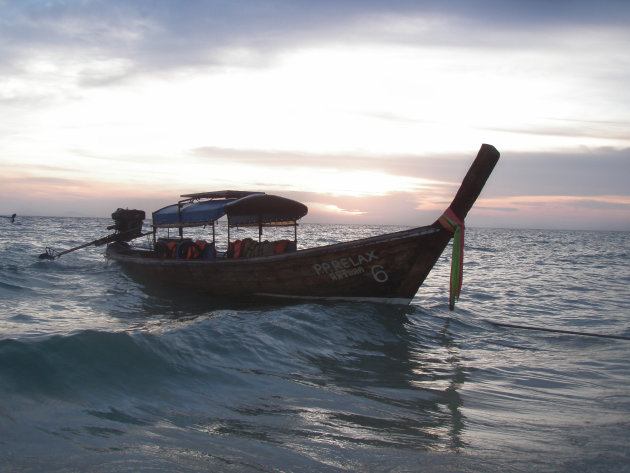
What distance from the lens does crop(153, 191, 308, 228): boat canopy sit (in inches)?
469

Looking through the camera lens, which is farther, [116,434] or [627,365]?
[627,365]

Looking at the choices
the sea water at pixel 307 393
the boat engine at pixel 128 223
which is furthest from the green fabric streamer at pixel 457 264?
the boat engine at pixel 128 223

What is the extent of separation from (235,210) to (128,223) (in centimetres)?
775

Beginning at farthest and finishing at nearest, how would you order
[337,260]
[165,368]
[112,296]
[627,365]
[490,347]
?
[112,296], [337,260], [490,347], [627,365], [165,368]

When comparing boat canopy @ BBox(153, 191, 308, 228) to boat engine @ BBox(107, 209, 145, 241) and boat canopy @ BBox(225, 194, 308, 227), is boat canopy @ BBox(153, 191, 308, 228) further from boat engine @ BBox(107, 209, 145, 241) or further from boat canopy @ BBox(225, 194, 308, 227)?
boat engine @ BBox(107, 209, 145, 241)

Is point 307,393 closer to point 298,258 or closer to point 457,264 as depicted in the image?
point 457,264

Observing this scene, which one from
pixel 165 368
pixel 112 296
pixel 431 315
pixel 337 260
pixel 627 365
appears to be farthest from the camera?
pixel 112 296

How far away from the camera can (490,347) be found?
8086 mm

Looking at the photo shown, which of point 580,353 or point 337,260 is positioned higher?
point 337,260

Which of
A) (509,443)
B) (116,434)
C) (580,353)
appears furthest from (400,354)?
(116,434)

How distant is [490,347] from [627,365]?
192 centimetres

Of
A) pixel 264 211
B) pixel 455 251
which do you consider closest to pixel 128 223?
pixel 264 211

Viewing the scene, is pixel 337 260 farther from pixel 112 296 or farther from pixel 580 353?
pixel 112 296

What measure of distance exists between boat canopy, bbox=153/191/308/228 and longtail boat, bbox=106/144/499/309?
3cm
